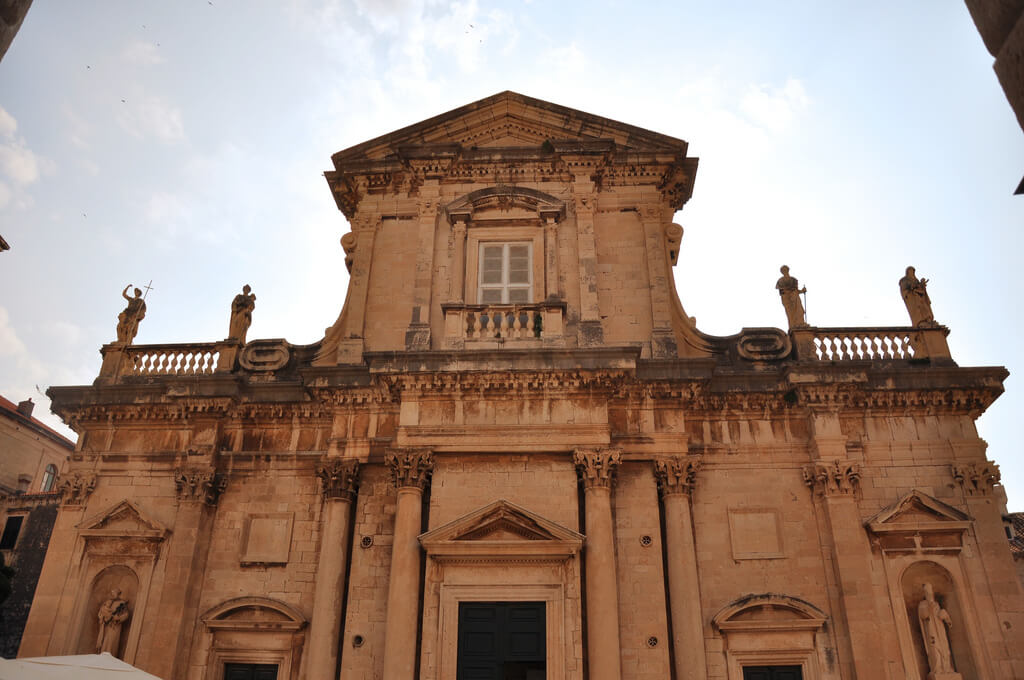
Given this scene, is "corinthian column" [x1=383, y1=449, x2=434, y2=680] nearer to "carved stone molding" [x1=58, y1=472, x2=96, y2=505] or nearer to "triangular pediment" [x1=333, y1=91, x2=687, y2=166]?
"carved stone molding" [x1=58, y1=472, x2=96, y2=505]

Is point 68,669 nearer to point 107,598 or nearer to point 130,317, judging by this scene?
point 107,598

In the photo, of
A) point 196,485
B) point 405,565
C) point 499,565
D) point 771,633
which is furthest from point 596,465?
point 196,485

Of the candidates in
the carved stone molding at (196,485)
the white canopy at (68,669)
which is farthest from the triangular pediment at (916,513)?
the carved stone molding at (196,485)

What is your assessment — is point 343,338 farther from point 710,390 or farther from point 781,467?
point 781,467

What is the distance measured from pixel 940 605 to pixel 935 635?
66 cm

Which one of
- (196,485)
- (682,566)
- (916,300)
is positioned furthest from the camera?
(916,300)

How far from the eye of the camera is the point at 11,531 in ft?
90.7

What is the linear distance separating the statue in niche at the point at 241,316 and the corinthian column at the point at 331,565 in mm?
3821

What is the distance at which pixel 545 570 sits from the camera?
39.8ft

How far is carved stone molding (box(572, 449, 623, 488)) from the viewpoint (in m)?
12.5

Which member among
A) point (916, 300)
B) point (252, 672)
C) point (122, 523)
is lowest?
point (252, 672)

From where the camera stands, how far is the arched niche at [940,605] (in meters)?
12.1

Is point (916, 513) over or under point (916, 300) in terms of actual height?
under

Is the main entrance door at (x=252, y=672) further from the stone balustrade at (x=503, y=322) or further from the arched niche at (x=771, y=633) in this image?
the arched niche at (x=771, y=633)
